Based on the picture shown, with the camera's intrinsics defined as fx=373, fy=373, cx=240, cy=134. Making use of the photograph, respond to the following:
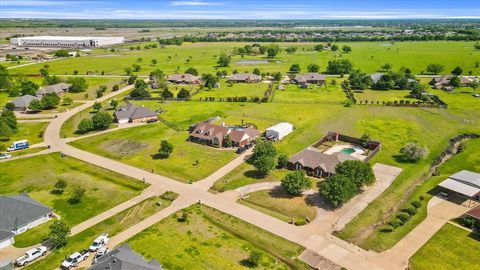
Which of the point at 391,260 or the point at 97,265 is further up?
the point at 97,265

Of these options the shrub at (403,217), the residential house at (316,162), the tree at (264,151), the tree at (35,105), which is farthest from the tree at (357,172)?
the tree at (35,105)

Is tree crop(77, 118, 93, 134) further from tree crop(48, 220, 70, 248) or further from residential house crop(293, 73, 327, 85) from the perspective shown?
residential house crop(293, 73, 327, 85)

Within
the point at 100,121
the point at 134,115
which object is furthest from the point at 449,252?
the point at 134,115

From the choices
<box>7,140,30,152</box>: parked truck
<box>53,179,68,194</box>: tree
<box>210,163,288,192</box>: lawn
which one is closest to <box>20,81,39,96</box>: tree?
<box>7,140,30,152</box>: parked truck

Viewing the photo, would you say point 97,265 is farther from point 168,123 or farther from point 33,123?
point 33,123

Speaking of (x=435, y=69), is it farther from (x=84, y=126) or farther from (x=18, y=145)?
(x=18, y=145)

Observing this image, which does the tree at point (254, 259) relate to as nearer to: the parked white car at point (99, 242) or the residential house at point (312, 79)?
the parked white car at point (99, 242)

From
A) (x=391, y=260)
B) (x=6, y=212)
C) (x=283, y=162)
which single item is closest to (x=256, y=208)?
(x=283, y=162)

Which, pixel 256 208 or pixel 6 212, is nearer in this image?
pixel 6 212
